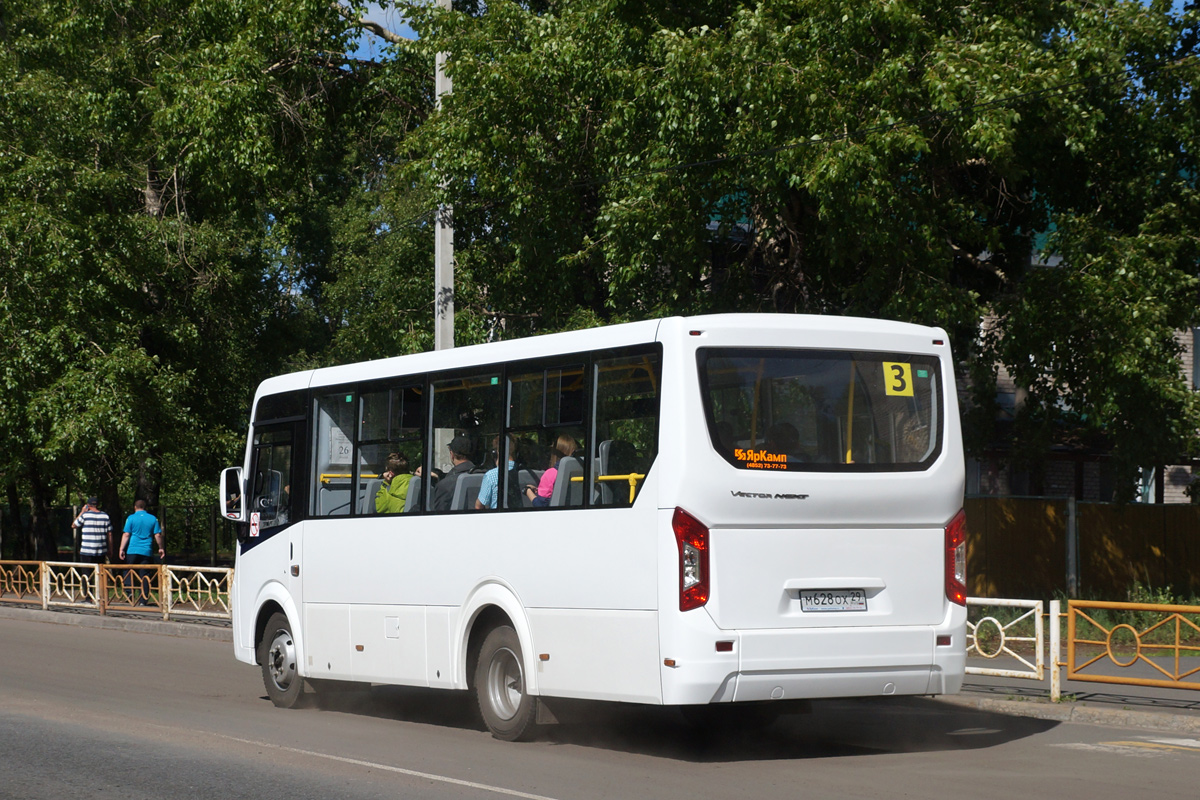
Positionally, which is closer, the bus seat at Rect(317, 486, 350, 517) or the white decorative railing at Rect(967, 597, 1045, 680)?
the bus seat at Rect(317, 486, 350, 517)

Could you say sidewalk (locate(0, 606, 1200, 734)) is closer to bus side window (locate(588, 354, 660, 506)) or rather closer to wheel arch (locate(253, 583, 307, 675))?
bus side window (locate(588, 354, 660, 506))

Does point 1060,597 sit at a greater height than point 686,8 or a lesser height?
lesser

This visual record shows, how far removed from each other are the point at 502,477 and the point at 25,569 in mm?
20439

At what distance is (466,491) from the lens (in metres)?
10.5

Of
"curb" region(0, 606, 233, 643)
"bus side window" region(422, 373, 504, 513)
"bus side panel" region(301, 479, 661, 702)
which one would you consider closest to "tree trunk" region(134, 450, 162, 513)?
"curb" region(0, 606, 233, 643)

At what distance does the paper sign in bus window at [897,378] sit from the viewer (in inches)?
372

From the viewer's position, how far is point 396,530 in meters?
11.2

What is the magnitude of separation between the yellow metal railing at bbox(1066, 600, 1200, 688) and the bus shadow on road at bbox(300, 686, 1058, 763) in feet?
2.16

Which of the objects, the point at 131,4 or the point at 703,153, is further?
the point at 131,4

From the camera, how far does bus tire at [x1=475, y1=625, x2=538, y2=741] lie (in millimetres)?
9930

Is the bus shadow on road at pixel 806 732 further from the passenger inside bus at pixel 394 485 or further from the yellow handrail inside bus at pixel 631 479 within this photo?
the passenger inside bus at pixel 394 485

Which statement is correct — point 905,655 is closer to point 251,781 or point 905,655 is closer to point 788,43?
point 251,781

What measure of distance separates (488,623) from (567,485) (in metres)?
1.45

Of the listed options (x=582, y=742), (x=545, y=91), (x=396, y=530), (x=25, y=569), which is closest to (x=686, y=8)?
(x=545, y=91)
